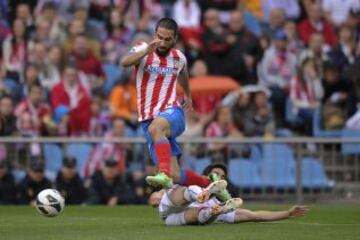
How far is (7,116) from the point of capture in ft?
72.4

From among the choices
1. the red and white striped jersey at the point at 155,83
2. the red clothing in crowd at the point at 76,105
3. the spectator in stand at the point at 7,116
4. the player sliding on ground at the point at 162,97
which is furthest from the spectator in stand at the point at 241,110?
the red and white striped jersey at the point at 155,83

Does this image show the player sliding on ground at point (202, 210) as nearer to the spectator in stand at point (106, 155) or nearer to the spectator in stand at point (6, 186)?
the spectator in stand at point (106, 155)

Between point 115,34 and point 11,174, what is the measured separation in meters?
5.72

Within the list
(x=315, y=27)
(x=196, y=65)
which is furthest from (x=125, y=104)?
(x=315, y=27)

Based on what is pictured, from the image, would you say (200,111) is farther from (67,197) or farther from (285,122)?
(67,197)

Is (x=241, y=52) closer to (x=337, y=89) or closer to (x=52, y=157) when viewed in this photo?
(x=337, y=89)

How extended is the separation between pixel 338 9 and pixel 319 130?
5020 mm

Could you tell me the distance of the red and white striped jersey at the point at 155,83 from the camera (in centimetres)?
1473

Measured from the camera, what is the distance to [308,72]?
2448 centimetres

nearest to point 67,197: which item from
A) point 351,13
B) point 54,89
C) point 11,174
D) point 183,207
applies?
point 11,174

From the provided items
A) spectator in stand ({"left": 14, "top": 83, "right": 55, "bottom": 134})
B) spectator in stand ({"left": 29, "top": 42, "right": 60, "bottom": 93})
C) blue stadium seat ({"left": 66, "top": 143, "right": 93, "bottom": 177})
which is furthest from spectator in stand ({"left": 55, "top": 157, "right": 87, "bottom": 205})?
spectator in stand ({"left": 29, "top": 42, "right": 60, "bottom": 93})

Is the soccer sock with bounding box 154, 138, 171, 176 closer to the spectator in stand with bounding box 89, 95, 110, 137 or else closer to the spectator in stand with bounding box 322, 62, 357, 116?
the spectator in stand with bounding box 89, 95, 110, 137

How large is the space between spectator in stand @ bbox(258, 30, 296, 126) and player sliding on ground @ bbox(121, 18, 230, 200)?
386 inches

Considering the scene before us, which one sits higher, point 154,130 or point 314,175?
point 154,130
